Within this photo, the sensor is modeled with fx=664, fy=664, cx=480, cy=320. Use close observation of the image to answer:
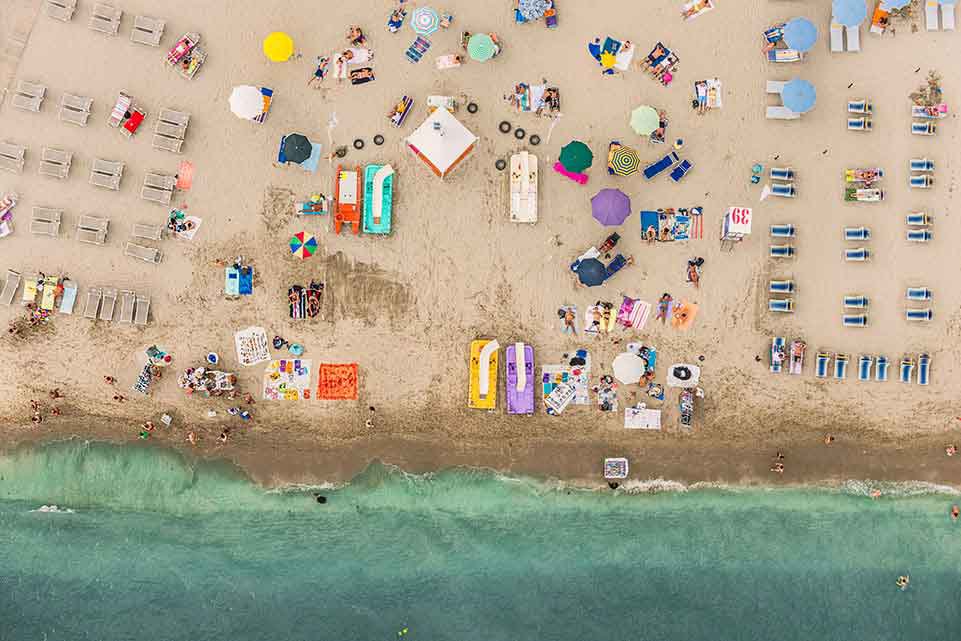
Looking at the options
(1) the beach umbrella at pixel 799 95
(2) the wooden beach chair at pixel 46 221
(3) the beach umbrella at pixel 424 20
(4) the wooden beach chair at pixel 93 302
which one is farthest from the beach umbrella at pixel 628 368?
(2) the wooden beach chair at pixel 46 221

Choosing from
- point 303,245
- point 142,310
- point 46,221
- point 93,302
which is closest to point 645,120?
point 303,245

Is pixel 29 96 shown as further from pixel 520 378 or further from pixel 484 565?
pixel 484 565

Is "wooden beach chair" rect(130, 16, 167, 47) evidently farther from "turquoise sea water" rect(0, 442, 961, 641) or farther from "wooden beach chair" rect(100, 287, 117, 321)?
"turquoise sea water" rect(0, 442, 961, 641)

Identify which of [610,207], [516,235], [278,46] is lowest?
[516,235]

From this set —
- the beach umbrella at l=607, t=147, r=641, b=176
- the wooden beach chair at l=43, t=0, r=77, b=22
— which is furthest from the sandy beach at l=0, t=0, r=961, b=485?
the beach umbrella at l=607, t=147, r=641, b=176

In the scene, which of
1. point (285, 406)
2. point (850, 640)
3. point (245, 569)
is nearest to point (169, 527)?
point (245, 569)

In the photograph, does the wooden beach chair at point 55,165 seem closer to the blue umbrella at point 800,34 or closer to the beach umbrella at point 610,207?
the beach umbrella at point 610,207
